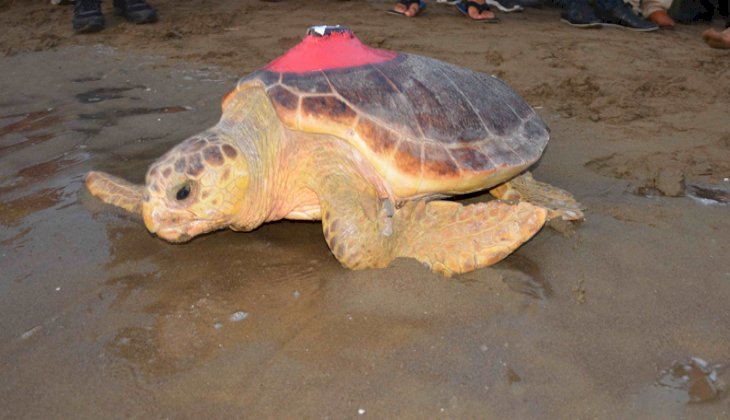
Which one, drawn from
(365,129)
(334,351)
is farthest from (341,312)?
(365,129)

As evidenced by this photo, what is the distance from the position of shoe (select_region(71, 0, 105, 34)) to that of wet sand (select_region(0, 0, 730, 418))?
2.57 m

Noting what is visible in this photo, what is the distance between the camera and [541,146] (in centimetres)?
241

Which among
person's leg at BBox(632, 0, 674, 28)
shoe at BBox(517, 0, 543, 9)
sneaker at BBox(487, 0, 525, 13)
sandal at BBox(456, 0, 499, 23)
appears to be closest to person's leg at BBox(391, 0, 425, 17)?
sandal at BBox(456, 0, 499, 23)

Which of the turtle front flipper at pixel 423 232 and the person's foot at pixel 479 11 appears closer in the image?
the turtle front flipper at pixel 423 232

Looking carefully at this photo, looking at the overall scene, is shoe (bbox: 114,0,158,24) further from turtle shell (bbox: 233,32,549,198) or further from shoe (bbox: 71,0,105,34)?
turtle shell (bbox: 233,32,549,198)

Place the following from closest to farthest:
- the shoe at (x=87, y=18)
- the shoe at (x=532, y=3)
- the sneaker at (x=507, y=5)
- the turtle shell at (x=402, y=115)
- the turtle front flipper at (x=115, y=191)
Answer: the turtle shell at (x=402, y=115) → the turtle front flipper at (x=115, y=191) → the shoe at (x=87, y=18) → the sneaker at (x=507, y=5) → the shoe at (x=532, y=3)

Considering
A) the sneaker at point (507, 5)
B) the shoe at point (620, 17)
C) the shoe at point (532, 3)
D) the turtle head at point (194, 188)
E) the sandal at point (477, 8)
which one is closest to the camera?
the turtle head at point (194, 188)

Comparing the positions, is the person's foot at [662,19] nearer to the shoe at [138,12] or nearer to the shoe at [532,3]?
the shoe at [532,3]

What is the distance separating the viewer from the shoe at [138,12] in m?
5.89

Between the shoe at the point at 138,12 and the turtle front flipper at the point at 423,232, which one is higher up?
the shoe at the point at 138,12

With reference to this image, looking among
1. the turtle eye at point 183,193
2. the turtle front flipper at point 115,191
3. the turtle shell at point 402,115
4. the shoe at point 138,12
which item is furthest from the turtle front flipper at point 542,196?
the shoe at point 138,12

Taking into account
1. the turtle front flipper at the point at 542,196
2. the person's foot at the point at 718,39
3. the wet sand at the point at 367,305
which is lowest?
the wet sand at the point at 367,305

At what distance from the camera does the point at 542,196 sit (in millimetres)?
2475

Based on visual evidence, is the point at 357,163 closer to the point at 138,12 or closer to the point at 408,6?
the point at 408,6
